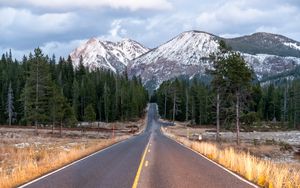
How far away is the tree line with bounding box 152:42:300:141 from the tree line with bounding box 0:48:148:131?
55.5 feet

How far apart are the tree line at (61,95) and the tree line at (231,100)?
55.5 feet

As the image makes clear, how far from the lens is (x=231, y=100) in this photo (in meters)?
54.2

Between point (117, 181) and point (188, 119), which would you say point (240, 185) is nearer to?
point (117, 181)

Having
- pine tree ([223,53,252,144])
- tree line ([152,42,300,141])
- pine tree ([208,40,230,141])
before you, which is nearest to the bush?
tree line ([152,42,300,141])

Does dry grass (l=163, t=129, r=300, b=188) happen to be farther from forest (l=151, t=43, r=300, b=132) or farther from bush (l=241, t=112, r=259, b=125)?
bush (l=241, t=112, r=259, b=125)

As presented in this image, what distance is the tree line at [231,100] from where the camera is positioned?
168ft

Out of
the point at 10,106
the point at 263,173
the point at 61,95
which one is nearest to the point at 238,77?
the point at 263,173

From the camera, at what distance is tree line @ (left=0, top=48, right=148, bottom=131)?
7062cm

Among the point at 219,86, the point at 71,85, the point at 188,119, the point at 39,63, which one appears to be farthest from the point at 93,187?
the point at 188,119

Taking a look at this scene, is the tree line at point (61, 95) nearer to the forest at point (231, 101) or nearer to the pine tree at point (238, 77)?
the forest at point (231, 101)

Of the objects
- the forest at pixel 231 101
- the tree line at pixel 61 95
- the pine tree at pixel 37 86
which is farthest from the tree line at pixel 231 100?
the pine tree at pixel 37 86

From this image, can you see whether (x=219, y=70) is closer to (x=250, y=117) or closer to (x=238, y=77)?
(x=238, y=77)

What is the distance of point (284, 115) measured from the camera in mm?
A: 128750

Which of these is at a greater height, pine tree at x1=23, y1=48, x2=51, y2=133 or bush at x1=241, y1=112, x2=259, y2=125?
pine tree at x1=23, y1=48, x2=51, y2=133
